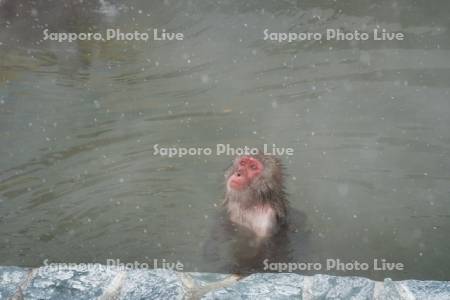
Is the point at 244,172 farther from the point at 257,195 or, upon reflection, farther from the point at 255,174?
the point at 257,195

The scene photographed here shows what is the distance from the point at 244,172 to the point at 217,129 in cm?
197

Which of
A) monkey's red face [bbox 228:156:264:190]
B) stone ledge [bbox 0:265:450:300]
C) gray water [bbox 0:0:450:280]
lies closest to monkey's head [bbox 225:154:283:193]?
monkey's red face [bbox 228:156:264:190]

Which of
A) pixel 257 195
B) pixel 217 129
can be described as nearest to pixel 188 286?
pixel 257 195

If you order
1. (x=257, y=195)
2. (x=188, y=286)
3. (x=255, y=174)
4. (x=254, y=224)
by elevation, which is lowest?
(x=188, y=286)

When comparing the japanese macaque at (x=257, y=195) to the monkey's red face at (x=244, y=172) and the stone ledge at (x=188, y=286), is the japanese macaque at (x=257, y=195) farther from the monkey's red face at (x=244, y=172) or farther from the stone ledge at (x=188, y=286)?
the stone ledge at (x=188, y=286)

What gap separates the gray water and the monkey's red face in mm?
692

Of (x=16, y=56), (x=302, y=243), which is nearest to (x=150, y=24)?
Result: (x=16, y=56)

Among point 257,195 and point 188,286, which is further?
point 257,195

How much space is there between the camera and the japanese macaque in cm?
520

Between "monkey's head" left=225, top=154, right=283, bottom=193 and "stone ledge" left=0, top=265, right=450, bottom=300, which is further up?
"monkey's head" left=225, top=154, right=283, bottom=193

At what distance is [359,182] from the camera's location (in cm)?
637

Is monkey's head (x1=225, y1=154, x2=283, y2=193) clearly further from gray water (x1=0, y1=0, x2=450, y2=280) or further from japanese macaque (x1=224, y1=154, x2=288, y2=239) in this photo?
gray water (x1=0, y1=0, x2=450, y2=280)

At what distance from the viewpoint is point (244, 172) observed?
5180mm

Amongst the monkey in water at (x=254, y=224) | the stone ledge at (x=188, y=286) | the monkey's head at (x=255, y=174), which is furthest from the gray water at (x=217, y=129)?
the stone ledge at (x=188, y=286)
